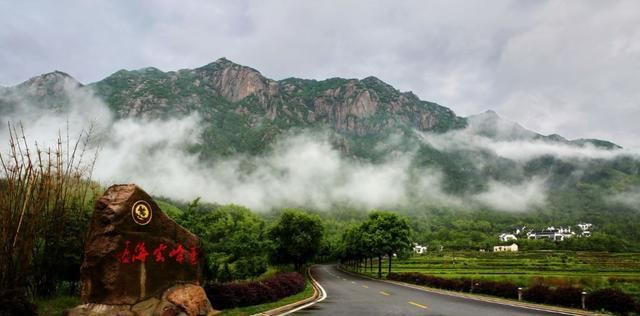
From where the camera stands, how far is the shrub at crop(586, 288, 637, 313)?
13758 mm

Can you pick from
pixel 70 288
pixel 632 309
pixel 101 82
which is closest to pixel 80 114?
pixel 101 82

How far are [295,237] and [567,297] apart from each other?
1351 inches

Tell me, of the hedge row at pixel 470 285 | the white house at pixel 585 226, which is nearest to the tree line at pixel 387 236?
the hedge row at pixel 470 285

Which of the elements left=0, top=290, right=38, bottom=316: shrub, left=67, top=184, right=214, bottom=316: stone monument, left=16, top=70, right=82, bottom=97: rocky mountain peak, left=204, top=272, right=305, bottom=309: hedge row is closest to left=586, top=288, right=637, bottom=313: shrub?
left=204, top=272, right=305, bottom=309: hedge row

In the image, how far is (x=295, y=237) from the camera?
157 ft

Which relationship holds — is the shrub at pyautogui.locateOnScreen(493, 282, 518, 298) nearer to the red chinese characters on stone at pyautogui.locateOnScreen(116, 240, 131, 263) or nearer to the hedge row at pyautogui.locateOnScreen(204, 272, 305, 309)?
the hedge row at pyautogui.locateOnScreen(204, 272, 305, 309)

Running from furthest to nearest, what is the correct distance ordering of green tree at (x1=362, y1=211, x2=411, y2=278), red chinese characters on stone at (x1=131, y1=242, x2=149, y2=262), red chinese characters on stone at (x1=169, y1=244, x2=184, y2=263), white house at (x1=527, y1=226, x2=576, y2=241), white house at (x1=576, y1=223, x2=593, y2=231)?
white house at (x1=576, y1=223, x2=593, y2=231), white house at (x1=527, y1=226, x2=576, y2=241), green tree at (x1=362, y1=211, x2=411, y2=278), red chinese characters on stone at (x1=169, y1=244, x2=184, y2=263), red chinese characters on stone at (x1=131, y1=242, x2=149, y2=262)

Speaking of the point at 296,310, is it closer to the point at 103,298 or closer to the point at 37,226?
the point at 103,298

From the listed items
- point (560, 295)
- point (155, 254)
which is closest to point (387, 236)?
point (560, 295)

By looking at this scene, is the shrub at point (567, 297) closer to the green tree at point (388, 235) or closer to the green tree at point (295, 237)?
the green tree at point (388, 235)

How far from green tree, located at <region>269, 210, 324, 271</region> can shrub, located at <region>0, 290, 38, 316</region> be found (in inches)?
1527

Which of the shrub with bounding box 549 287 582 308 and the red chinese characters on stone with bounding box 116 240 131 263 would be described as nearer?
the red chinese characters on stone with bounding box 116 240 131 263

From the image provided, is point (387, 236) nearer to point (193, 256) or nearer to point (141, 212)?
point (193, 256)

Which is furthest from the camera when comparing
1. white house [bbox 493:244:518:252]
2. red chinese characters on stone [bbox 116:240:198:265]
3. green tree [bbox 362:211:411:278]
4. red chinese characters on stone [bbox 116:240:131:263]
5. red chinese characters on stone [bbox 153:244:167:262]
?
white house [bbox 493:244:518:252]
